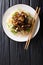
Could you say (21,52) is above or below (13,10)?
below

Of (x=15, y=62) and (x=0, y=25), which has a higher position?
(x=0, y=25)

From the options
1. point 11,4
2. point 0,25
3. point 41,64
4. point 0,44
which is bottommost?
point 41,64

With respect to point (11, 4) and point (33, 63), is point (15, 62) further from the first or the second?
point (11, 4)

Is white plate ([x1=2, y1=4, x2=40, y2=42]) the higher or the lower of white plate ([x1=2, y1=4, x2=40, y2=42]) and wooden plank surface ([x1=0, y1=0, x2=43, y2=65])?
the higher

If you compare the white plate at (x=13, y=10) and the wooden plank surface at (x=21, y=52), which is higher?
the white plate at (x=13, y=10)

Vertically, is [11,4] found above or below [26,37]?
above

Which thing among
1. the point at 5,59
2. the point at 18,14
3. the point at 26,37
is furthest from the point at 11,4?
the point at 5,59

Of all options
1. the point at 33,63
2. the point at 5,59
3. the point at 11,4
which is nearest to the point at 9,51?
the point at 5,59

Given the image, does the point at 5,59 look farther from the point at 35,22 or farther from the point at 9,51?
the point at 35,22
